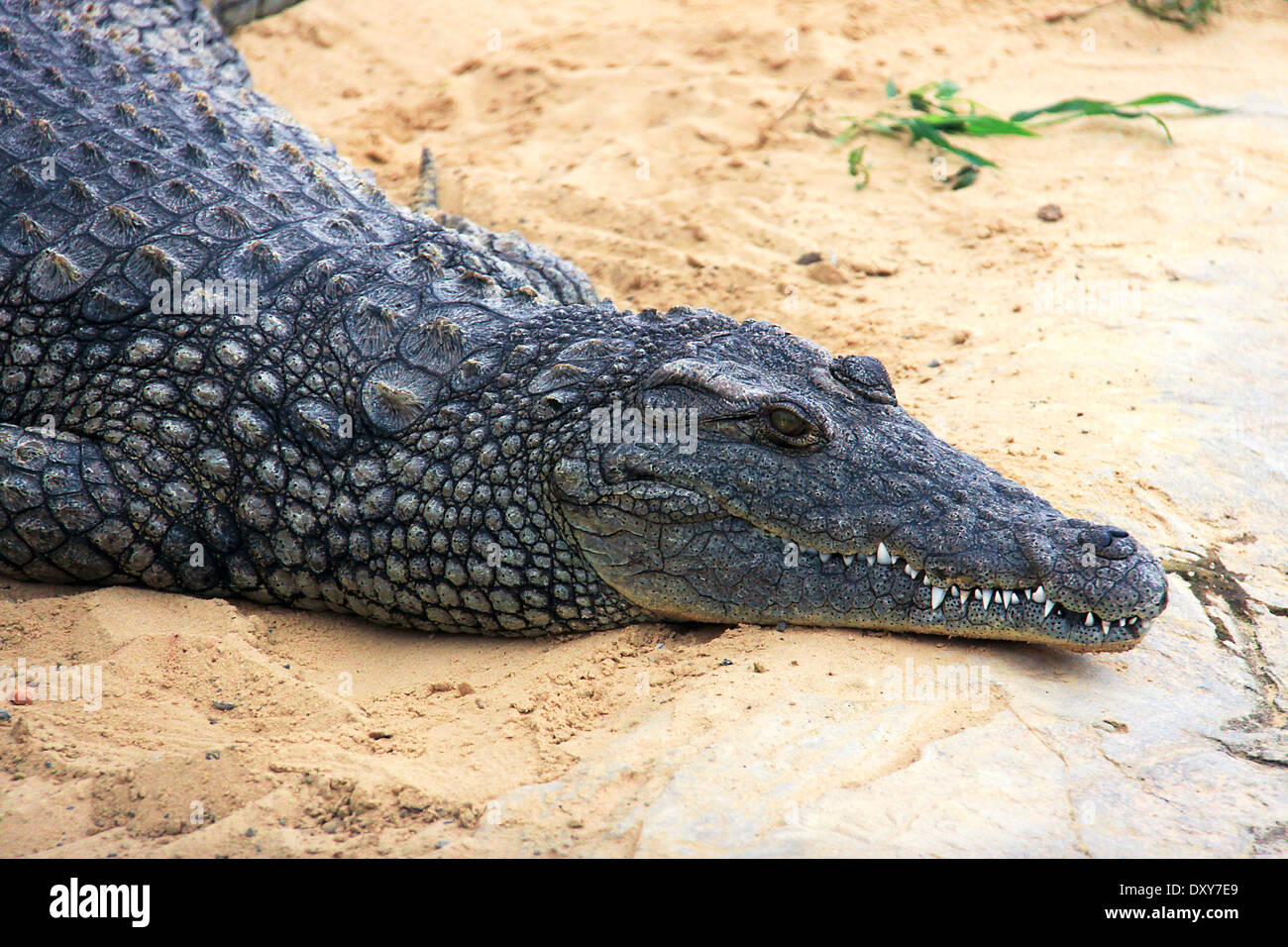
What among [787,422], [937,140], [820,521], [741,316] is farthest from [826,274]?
[820,521]

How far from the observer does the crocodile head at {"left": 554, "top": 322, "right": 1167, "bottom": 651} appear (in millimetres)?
3221

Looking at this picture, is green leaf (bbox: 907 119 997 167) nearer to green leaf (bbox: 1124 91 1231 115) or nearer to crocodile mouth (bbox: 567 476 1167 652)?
green leaf (bbox: 1124 91 1231 115)

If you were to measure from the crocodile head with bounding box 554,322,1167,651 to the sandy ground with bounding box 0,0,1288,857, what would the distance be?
0.49ft

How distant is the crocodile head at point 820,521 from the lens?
Answer: 10.6 feet

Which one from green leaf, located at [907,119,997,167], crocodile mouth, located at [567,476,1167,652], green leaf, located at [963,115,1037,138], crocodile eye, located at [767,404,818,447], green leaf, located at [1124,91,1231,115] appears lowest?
crocodile mouth, located at [567,476,1167,652]

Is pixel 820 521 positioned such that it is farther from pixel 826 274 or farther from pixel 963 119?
pixel 963 119

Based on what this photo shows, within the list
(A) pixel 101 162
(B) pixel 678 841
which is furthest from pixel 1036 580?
(A) pixel 101 162

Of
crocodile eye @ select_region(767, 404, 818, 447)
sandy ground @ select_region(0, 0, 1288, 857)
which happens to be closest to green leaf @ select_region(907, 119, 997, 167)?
sandy ground @ select_region(0, 0, 1288, 857)

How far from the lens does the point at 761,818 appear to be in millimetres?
2650

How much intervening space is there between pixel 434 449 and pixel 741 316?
2448 mm

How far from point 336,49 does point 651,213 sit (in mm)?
3982

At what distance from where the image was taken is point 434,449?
375 centimetres

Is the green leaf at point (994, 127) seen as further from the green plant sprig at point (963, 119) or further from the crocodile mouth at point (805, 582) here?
the crocodile mouth at point (805, 582)

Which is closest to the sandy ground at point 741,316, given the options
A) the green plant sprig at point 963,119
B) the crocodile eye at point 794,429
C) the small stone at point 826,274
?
the small stone at point 826,274
